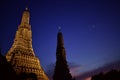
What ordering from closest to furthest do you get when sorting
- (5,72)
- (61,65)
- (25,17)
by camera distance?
(5,72)
(61,65)
(25,17)

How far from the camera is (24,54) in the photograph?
58000mm

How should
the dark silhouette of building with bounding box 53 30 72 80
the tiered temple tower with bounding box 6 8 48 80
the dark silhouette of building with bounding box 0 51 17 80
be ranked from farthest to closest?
1. the tiered temple tower with bounding box 6 8 48 80
2. the dark silhouette of building with bounding box 53 30 72 80
3. the dark silhouette of building with bounding box 0 51 17 80

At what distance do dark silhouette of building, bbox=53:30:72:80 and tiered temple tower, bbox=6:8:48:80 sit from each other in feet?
26.3

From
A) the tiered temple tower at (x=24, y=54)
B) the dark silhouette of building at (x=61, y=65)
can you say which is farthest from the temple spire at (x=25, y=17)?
the dark silhouette of building at (x=61, y=65)

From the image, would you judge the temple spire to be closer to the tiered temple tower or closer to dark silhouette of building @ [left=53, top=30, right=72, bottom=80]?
the tiered temple tower

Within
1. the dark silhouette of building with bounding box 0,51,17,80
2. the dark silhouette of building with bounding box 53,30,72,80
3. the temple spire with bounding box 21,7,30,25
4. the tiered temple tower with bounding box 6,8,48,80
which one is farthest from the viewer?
the temple spire with bounding box 21,7,30,25

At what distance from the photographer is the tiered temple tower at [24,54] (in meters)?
53.9

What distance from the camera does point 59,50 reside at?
52938 millimetres

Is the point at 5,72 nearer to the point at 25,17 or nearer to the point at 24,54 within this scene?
the point at 24,54

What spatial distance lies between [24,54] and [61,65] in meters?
15.2

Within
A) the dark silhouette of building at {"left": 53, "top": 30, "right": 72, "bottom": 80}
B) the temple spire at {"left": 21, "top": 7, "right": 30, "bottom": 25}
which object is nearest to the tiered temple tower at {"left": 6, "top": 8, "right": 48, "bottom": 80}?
the temple spire at {"left": 21, "top": 7, "right": 30, "bottom": 25}

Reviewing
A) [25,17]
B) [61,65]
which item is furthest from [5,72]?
[25,17]

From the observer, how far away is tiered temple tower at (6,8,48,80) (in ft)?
177

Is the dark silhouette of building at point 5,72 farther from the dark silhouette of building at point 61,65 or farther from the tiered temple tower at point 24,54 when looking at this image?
the tiered temple tower at point 24,54
